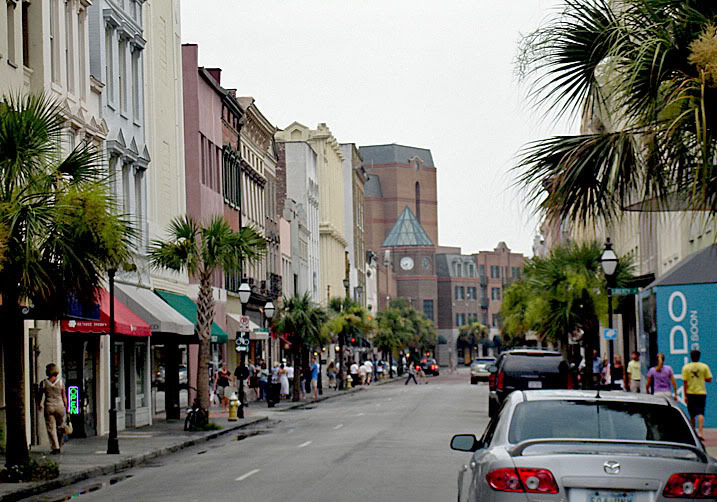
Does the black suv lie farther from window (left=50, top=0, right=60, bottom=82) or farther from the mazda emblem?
the mazda emblem

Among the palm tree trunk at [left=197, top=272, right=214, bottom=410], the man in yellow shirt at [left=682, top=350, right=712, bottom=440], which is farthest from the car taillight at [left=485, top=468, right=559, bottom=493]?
the palm tree trunk at [left=197, top=272, right=214, bottom=410]

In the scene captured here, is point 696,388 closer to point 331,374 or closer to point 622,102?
point 622,102

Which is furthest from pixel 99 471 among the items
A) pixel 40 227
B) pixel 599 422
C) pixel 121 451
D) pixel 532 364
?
pixel 532 364

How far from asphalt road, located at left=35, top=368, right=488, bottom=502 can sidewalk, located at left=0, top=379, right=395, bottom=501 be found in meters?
0.36

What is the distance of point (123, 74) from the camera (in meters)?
35.1

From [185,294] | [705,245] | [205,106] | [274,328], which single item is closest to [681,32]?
[705,245]

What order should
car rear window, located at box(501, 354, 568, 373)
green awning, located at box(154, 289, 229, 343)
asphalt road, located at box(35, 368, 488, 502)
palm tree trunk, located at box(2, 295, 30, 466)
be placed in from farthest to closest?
1. green awning, located at box(154, 289, 229, 343)
2. car rear window, located at box(501, 354, 568, 373)
3. palm tree trunk, located at box(2, 295, 30, 466)
4. asphalt road, located at box(35, 368, 488, 502)

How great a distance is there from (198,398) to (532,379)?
8.71 metres

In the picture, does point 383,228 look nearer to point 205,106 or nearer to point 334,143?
point 334,143

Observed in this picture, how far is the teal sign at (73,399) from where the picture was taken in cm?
2842

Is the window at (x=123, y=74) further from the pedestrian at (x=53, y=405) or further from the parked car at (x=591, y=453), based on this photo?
the parked car at (x=591, y=453)

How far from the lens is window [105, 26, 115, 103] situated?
33000 mm

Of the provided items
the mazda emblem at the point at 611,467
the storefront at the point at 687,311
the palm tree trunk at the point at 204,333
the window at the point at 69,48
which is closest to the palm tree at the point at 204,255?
the palm tree trunk at the point at 204,333

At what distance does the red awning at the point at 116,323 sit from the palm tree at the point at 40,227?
5.14 meters
